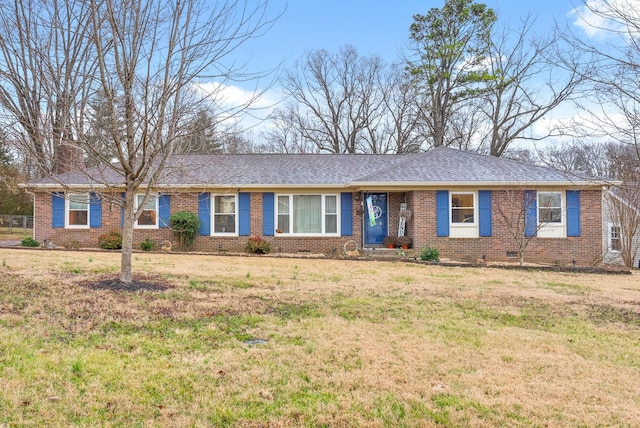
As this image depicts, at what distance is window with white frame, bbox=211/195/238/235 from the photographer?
53.7ft

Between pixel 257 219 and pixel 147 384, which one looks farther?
pixel 257 219

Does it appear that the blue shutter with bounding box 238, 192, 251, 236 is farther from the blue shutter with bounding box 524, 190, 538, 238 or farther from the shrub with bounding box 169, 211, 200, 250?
the blue shutter with bounding box 524, 190, 538, 238

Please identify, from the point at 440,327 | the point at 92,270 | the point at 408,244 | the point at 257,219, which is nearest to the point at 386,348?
the point at 440,327

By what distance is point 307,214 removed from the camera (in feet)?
53.6

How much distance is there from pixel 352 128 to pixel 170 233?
19.4m

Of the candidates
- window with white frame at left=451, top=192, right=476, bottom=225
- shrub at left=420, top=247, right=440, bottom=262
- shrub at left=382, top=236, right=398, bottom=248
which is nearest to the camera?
shrub at left=420, top=247, right=440, bottom=262

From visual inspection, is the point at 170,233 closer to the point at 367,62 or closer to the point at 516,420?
the point at 516,420

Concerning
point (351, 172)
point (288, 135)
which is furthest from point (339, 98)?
point (351, 172)

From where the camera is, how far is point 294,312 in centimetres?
661

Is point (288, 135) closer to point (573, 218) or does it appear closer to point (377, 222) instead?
point (377, 222)

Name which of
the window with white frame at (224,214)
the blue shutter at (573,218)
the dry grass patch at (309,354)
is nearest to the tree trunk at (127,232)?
the dry grass patch at (309,354)

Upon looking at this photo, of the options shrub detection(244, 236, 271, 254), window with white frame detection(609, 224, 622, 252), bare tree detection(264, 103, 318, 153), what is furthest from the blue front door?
bare tree detection(264, 103, 318, 153)

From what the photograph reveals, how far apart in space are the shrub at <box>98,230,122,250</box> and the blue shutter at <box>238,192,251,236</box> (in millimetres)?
3955

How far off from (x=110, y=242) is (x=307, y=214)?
652 cm
